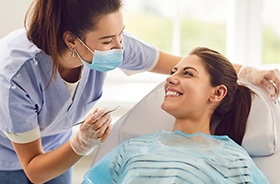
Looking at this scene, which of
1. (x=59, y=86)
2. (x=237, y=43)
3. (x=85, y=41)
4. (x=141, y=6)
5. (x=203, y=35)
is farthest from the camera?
(x=203, y=35)

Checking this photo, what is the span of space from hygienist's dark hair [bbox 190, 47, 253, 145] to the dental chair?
0.09ft

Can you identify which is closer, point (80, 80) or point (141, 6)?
point (80, 80)

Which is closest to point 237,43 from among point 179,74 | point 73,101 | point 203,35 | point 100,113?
point 203,35

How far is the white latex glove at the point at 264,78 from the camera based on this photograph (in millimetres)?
1738

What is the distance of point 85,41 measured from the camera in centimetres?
157

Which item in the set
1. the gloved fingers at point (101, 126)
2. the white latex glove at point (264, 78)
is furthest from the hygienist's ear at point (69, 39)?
the white latex glove at point (264, 78)

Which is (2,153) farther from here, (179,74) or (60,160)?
(179,74)

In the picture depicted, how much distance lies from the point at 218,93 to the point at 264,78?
0.55ft

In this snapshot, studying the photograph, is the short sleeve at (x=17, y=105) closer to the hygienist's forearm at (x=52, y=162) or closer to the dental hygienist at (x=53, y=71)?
the dental hygienist at (x=53, y=71)

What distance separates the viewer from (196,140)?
167cm

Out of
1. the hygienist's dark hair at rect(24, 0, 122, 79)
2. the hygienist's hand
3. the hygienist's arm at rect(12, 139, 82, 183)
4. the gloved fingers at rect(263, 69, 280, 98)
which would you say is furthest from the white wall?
the gloved fingers at rect(263, 69, 280, 98)

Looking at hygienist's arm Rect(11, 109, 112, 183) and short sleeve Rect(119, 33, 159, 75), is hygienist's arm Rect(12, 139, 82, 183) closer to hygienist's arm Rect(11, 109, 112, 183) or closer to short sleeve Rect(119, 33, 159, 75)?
hygienist's arm Rect(11, 109, 112, 183)

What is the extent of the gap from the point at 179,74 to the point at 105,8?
0.36 meters

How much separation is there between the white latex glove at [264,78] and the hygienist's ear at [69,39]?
0.61 m
